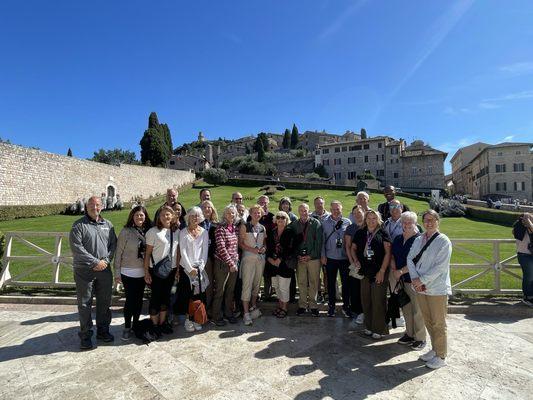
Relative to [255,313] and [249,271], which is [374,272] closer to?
[249,271]

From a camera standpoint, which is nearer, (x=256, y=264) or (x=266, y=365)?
(x=266, y=365)

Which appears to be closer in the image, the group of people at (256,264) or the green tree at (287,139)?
the group of people at (256,264)

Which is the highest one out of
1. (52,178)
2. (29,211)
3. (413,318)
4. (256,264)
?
(52,178)

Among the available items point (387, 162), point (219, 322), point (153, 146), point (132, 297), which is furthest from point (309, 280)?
point (387, 162)

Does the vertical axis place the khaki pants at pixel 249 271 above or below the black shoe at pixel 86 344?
above

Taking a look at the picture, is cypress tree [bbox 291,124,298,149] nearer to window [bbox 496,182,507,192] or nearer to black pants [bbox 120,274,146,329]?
window [bbox 496,182,507,192]

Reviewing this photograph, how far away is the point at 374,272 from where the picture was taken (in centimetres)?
462

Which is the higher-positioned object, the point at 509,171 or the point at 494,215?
the point at 509,171

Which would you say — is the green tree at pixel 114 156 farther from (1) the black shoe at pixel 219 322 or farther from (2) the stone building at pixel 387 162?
(1) the black shoe at pixel 219 322

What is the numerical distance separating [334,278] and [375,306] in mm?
1001

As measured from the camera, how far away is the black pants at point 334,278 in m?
5.36

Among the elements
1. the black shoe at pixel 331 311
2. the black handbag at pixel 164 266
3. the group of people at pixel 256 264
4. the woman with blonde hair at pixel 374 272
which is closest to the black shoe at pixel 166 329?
the group of people at pixel 256 264

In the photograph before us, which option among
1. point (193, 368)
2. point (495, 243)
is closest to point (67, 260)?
point (193, 368)

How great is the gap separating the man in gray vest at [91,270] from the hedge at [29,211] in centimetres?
2032
